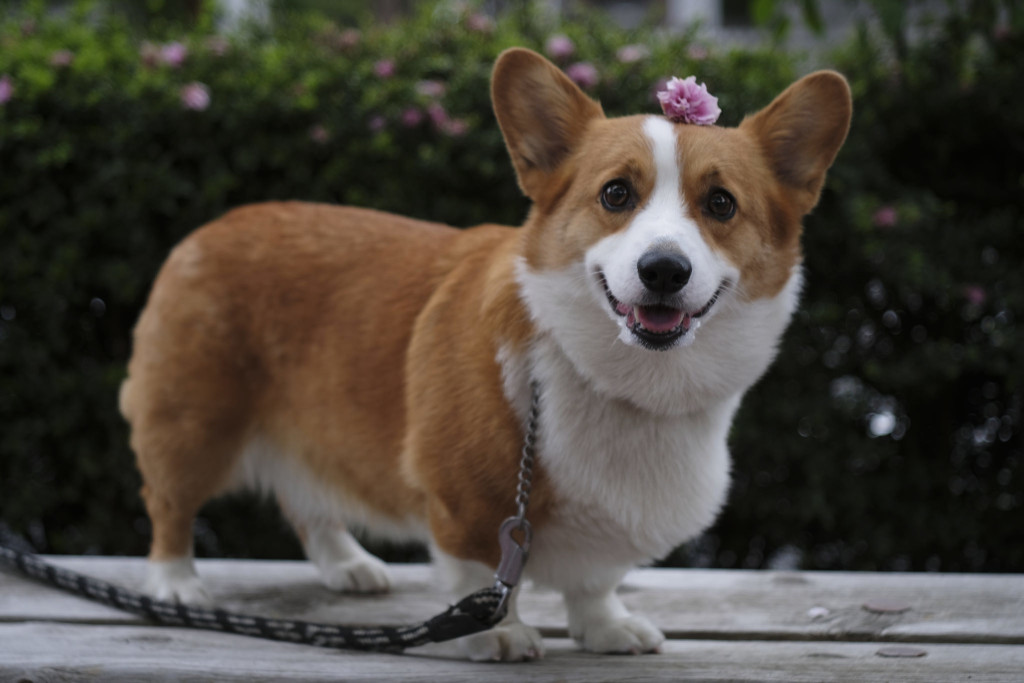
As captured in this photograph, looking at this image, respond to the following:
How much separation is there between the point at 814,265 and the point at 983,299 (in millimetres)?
583

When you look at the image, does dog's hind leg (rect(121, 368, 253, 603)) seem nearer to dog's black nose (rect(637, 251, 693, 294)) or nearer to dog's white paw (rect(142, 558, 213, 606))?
dog's white paw (rect(142, 558, 213, 606))

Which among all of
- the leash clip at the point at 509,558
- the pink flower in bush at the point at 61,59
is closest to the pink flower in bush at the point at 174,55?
the pink flower in bush at the point at 61,59

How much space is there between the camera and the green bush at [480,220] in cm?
350

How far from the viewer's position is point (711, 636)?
2.45 meters

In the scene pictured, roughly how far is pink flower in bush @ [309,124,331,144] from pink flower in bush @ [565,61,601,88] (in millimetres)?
879

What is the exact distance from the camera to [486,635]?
2.19 metres

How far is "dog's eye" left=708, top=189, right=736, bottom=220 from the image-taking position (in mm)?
1999

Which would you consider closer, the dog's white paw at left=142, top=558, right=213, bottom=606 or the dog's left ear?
the dog's left ear

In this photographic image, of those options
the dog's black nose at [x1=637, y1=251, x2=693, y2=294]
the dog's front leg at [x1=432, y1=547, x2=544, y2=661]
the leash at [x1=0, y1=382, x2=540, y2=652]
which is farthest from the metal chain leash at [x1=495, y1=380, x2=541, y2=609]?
the dog's black nose at [x1=637, y1=251, x2=693, y2=294]

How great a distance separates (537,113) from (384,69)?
4.99 ft

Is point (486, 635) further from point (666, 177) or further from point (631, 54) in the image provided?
point (631, 54)

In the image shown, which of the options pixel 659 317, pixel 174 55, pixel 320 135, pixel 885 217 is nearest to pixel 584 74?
pixel 320 135

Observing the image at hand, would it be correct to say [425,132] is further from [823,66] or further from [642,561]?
[642,561]

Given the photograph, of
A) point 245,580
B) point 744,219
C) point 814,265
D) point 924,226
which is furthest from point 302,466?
point 924,226
